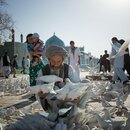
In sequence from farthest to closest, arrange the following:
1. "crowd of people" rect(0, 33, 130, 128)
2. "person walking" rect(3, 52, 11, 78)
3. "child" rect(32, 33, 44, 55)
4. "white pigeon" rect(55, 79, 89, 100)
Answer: "person walking" rect(3, 52, 11, 78)
"child" rect(32, 33, 44, 55)
"crowd of people" rect(0, 33, 130, 128)
"white pigeon" rect(55, 79, 89, 100)

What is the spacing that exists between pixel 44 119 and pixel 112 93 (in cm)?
428

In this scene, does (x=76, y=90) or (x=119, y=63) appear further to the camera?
(x=119, y=63)

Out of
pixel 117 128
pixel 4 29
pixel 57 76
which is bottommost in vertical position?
pixel 117 128

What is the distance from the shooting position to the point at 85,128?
3.38m

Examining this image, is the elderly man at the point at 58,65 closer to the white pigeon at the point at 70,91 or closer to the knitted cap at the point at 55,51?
the knitted cap at the point at 55,51

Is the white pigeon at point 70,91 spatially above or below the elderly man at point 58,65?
below

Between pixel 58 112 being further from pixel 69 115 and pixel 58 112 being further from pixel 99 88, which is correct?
pixel 99 88

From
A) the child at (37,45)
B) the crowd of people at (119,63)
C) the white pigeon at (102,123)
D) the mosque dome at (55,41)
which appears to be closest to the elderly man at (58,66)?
the mosque dome at (55,41)

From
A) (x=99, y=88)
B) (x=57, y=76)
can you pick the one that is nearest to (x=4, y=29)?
(x=99, y=88)

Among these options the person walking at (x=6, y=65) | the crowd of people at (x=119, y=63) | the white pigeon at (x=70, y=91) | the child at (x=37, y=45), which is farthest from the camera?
the person walking at (x=6, y=65)

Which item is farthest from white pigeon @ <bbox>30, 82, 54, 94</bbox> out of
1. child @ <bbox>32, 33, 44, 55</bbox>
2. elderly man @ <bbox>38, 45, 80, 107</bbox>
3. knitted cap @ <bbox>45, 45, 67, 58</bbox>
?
child @ <bbox>32, 33, 44, 55</bbox>

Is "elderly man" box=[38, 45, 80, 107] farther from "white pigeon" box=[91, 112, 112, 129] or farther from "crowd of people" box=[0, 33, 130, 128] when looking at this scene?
"white pigeon" box=[91, 112, 112, 129]

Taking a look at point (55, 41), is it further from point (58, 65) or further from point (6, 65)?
point (6, 65)

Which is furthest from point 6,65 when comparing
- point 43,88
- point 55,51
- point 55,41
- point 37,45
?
point 43,88
